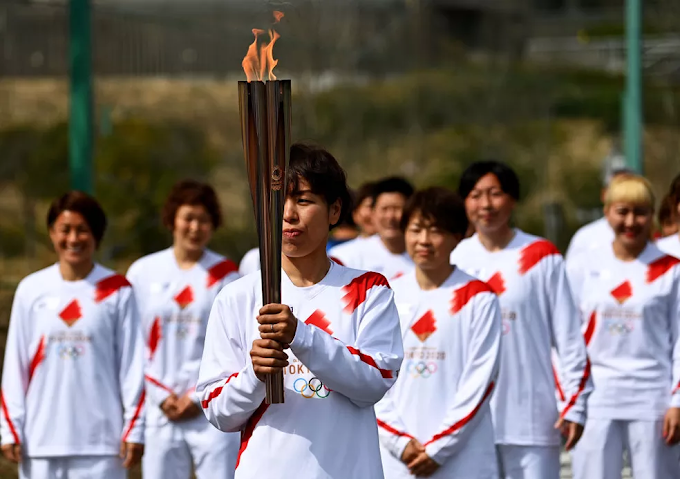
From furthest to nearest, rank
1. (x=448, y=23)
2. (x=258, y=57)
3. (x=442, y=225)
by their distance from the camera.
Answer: (x=448, y=23) → (x=442, y=225) → (x=258, y=57)

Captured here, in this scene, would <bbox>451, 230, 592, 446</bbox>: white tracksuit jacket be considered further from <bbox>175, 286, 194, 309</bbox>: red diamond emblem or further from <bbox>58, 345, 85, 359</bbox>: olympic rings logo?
<bbox>58, 345, 85, 359</bbox>: olympic rings logo

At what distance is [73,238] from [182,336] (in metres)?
0.98

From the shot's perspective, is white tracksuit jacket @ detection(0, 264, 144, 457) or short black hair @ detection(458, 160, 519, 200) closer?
white tracksuit jacket @ detection(0, 264, 144, 457)

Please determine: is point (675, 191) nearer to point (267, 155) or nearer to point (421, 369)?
point (421, 369)

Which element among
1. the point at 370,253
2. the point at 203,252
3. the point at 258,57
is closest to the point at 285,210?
the point at 258,57

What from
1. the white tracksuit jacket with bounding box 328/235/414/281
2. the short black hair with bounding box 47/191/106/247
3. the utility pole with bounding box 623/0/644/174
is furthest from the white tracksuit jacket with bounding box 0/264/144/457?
the utility pole with bounding box 623/0/644/174

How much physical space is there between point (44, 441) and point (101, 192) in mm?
8616

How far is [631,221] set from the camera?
6.18 m

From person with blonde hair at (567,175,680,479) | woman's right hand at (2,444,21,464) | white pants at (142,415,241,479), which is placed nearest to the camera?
woman's right hand at (2,444,21,464)

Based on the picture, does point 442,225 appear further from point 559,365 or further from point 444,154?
point 444,154

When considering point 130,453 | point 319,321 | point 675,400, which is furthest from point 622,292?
point 319,321

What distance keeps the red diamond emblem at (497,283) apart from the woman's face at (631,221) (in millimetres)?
732

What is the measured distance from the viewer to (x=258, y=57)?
132 inches

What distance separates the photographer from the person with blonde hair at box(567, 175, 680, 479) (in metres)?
5.98
